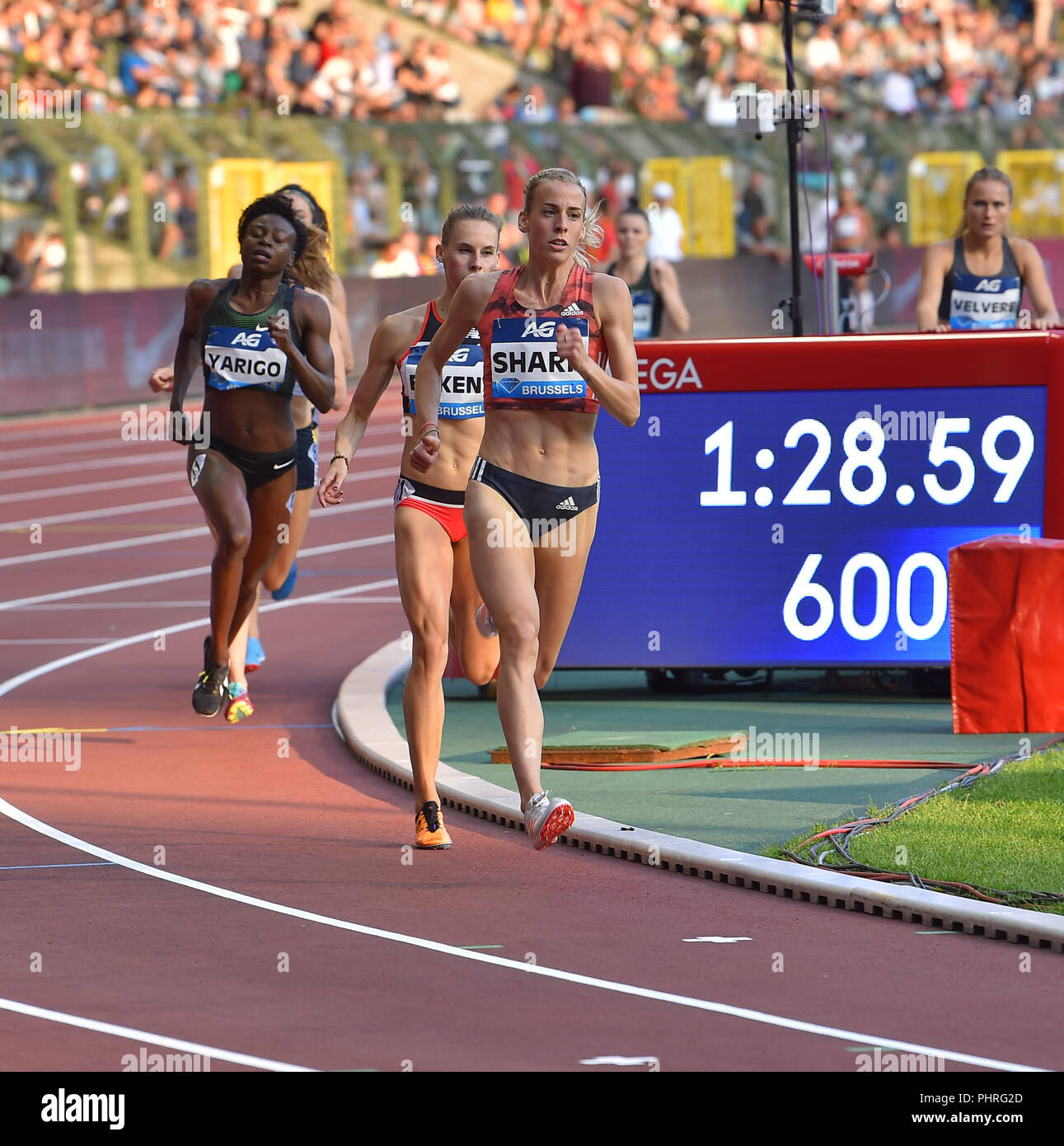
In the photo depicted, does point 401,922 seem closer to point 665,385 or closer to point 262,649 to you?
point 665,385

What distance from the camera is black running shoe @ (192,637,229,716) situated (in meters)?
11.0

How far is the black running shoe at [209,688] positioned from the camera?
11.0 metres

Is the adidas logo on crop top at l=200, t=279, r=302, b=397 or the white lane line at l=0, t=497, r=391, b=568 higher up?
the adidas logo on crop top at l=200, t=279, r=302, b=397

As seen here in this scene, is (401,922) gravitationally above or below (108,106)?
below

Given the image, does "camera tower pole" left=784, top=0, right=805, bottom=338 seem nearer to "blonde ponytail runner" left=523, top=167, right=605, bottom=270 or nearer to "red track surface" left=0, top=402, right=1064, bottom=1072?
"red track surface" left=0, top=402, right=1064, bottom=1072

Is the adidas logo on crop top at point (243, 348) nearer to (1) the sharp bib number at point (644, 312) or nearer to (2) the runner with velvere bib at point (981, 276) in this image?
(2) the runner with velvere bib at point (981, 276)

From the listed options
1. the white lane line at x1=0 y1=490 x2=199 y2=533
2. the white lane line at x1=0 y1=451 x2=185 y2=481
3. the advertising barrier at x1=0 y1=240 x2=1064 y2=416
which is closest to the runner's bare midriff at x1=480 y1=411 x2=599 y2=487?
the white lane line at x1=0 y1=490 x2=199 y2=533

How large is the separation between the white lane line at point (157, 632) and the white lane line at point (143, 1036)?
20.4ft

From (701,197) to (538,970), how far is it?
3003 centimetres

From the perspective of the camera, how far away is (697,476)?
11602mm

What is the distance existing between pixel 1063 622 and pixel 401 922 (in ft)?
13.6

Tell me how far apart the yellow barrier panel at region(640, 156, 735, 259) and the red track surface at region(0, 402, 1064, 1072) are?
24475 millimetres
